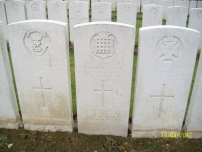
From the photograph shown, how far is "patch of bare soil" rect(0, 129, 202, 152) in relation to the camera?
3307mm

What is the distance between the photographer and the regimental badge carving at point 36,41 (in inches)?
119

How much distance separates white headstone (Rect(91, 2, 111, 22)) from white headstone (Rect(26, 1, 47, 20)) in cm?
209

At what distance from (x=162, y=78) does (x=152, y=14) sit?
4978 millimetres

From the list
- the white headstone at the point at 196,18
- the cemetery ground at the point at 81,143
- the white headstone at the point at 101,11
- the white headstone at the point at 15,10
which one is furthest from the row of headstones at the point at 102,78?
the white headstone at the point at 15,10

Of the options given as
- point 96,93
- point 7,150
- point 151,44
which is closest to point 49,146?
point 7,150

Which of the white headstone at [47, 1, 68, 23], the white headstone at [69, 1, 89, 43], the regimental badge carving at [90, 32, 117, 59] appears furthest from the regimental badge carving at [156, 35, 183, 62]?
the white headstone at [47, 1, 68, 23]

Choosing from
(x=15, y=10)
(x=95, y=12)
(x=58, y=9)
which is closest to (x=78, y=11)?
(x=95, y=12)

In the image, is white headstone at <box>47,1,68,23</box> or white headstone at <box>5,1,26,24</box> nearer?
white headstone at <box>5,1,26,24</box>

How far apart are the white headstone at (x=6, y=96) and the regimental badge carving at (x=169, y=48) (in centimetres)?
247

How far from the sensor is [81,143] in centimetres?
342

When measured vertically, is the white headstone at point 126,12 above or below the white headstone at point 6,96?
above

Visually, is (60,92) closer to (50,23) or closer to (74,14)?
(50,23)

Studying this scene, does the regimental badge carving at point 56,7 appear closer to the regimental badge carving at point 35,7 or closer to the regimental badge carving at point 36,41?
the regimental badge carving at point 35,7
